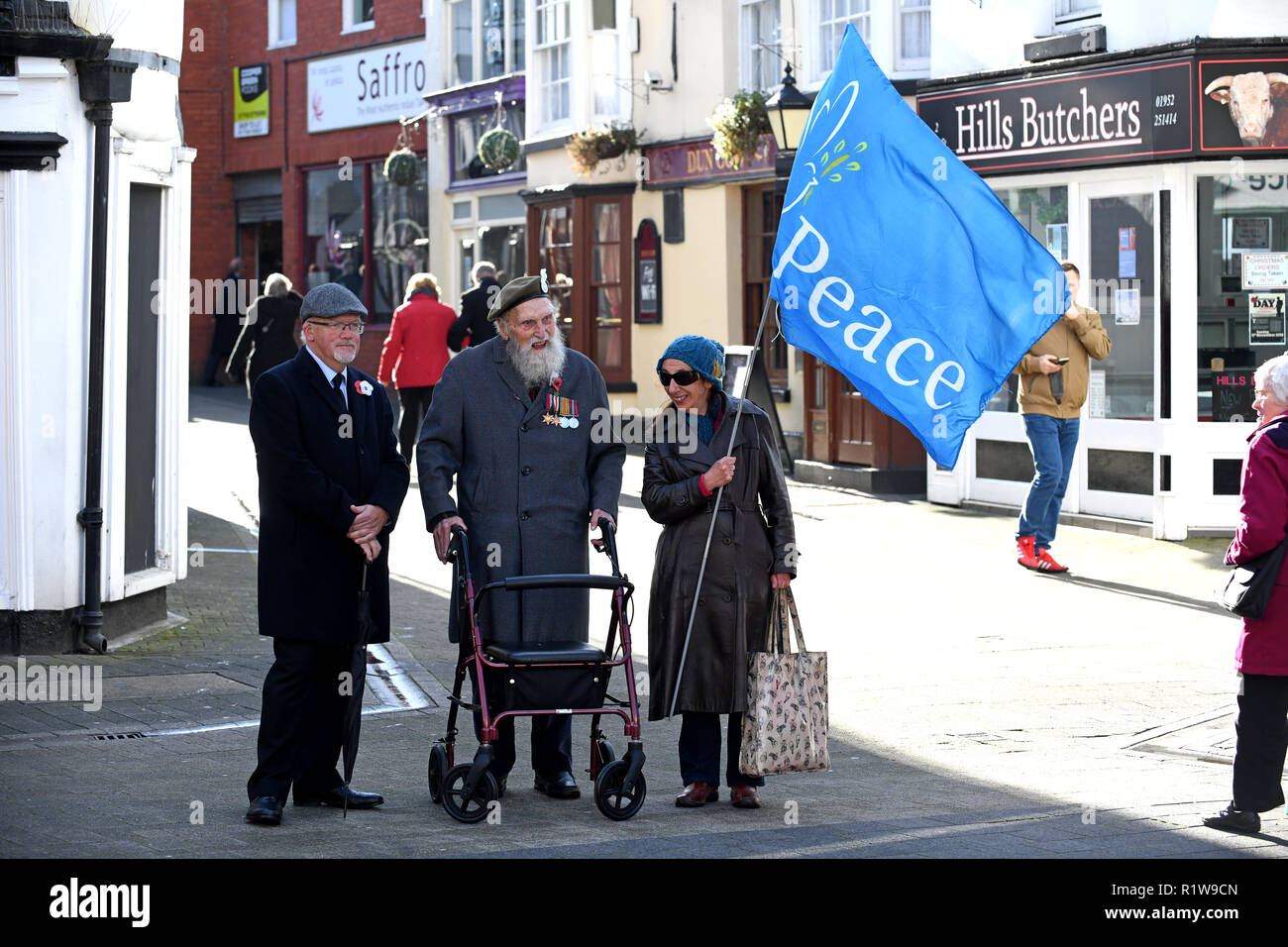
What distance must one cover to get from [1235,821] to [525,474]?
114 inches

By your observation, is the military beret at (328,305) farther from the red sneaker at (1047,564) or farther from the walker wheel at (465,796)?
the red sneaker at (1047,564)

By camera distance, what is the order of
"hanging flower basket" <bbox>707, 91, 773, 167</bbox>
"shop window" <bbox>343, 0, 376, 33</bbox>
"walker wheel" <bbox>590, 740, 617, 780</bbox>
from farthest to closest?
"shop window" <bbox>343, 0, 376, 33</bbox>, "hanging flower basket" <bbox>707, 91, 773, 167</bbox>, "walker wheel" <bbox>590, 740, 617, 780</bbox>

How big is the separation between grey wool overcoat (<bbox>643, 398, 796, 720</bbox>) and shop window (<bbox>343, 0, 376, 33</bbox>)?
990 inches

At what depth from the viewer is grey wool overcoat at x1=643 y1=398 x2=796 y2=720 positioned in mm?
7246

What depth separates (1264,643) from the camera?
22.6 ft

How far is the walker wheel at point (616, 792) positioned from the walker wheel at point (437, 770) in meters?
0.61

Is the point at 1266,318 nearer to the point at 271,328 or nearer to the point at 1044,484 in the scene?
the point at 1044,484

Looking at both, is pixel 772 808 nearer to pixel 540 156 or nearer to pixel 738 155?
pixel 738 155

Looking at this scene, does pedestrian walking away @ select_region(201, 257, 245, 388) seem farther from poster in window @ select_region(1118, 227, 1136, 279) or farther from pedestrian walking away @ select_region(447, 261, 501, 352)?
poster in window @ select_region(1118, 227, 1136, 279)

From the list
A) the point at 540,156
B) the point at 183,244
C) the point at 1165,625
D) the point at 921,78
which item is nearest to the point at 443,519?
the point at 183,244

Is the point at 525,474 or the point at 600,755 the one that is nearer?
the point at 600,755

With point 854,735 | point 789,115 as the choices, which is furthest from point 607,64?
point 854,735

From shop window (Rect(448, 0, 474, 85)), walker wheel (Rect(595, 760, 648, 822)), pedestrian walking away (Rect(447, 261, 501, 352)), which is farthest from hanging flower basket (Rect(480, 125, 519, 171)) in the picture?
walker wheel (Rect(595, 760, 648, 822))

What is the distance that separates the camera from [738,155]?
2009cm
